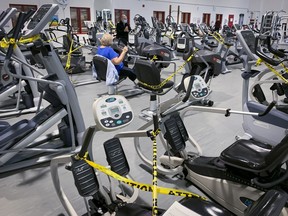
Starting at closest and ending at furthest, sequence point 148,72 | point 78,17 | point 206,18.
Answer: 1. point 148,72
2. point 78,17
3. point 206,18

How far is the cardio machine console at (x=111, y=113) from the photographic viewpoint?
4.44ft

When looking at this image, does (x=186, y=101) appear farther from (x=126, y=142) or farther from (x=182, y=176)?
(x=126, y=142)

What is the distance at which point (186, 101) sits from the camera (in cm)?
238

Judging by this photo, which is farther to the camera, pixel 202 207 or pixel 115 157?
pixel 115 157

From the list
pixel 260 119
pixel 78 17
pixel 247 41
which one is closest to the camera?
pixel 260 119

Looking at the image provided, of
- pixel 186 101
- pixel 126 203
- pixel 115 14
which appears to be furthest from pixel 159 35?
pixel 126 203

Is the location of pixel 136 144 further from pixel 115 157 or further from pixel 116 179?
pixel 116 179

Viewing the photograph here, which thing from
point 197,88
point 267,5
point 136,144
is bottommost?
point 136,144

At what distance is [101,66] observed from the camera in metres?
4.34

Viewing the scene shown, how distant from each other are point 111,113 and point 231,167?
1.15 meters

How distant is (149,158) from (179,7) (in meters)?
15.4

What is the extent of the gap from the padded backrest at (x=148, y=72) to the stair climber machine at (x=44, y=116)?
1.14 metres

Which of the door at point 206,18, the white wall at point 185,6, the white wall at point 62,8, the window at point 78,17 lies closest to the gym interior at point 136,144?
the white wall at point 62,8

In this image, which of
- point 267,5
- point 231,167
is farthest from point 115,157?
point 267,5
